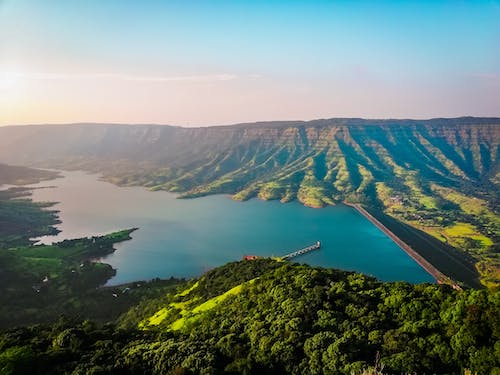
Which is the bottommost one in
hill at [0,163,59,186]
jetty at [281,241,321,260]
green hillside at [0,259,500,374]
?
jetty at [281,241,321,260]

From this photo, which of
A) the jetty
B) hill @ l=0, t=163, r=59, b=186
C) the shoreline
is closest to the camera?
the shoreline

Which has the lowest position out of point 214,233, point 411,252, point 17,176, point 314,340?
point 411,252

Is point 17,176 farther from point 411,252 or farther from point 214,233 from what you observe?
point 411,252

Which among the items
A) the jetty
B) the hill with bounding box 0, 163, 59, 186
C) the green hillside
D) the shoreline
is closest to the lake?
the shoreline

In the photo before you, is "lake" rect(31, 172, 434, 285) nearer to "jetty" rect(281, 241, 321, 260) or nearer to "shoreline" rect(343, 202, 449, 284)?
"shoreline" rect(343, 202, 449, 284)

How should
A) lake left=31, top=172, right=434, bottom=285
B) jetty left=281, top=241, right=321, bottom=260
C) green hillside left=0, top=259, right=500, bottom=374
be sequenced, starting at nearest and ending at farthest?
green hillside left=0, top=259, right=500, bottom=374
lake left=31, top=172, right=434, bottom=285
jetty left=281, top=241, right=321, bottom=260

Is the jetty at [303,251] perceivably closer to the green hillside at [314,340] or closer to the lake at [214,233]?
the lake at [214,233]

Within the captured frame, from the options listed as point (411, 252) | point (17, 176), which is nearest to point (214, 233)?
point (411, 252)
